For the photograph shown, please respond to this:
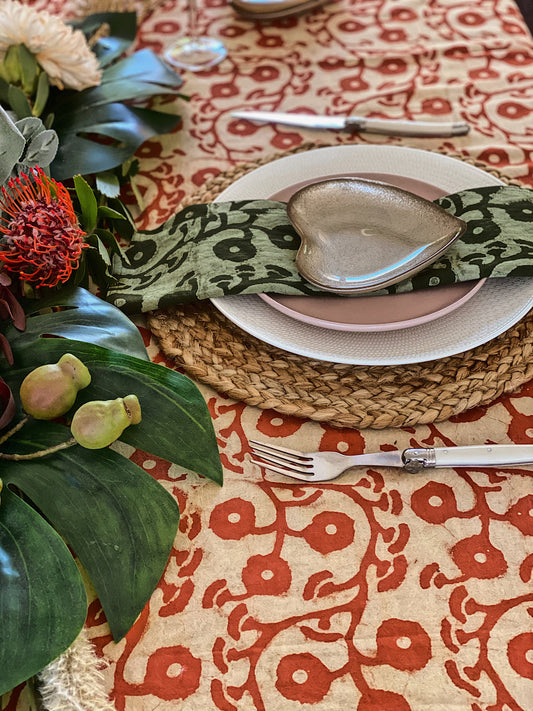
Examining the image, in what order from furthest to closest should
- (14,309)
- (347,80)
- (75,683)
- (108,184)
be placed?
(347,80) < (108,184) < (14,309) < (75,683)

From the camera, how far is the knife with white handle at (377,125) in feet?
2.40

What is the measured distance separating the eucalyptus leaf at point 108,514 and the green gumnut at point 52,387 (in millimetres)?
19

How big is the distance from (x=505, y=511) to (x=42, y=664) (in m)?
0.29

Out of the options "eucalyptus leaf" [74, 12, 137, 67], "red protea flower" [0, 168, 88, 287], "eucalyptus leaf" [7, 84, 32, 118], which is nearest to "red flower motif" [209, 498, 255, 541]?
"red protea flower" [0, 168, 88, 287]

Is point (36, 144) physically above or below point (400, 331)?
above

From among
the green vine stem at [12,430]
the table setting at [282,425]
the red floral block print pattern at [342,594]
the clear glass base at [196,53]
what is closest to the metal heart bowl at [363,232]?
the table setting at [282,425]

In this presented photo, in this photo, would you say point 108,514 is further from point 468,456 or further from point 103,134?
point 103,134

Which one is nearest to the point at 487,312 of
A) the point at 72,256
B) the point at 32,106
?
the point at 72,256

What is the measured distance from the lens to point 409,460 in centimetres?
45

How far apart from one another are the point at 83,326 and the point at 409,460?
9.8 inches

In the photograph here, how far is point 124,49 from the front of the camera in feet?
2.68

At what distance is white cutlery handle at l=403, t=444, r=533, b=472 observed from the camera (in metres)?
0.45

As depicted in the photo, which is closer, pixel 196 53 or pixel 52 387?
pixel 52 387

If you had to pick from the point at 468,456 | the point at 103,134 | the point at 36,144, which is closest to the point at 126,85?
the point at 103,134
